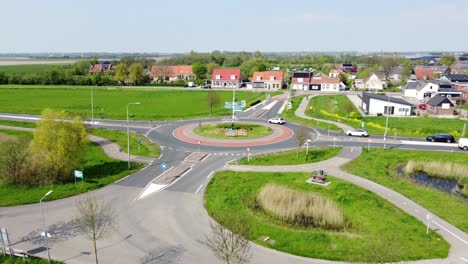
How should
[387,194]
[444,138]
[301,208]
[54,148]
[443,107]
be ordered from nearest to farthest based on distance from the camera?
A: [301,208] → [387,194] → [54,148] → [444,138] → [443,107]

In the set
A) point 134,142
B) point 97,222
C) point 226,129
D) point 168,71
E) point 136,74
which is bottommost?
point 97,222

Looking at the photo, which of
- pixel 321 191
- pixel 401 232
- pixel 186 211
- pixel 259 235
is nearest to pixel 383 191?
pixel 321 191

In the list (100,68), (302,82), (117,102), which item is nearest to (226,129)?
(117,102)

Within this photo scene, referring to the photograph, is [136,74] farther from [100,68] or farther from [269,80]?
[100,68]

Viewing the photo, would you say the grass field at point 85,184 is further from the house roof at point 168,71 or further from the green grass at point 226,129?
the house roof at point 168,71

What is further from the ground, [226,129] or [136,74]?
[136,74]

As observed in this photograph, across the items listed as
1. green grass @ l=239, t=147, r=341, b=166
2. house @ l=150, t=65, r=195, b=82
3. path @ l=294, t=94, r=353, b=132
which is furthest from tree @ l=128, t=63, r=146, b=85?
green grass @ l=239, t=147, r=341, b=166
